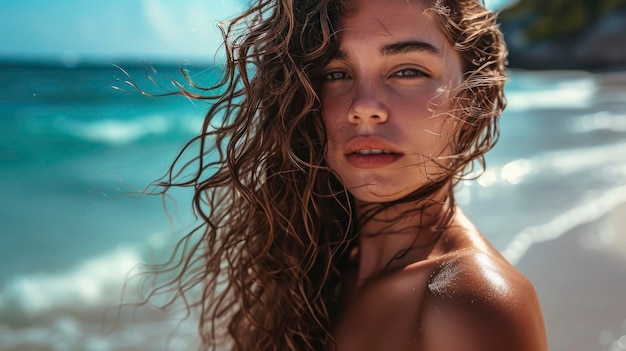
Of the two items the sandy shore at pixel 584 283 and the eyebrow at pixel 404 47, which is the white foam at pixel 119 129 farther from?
the eyebrow at pixel 404 47

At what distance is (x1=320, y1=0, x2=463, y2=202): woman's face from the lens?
1832 millimetres

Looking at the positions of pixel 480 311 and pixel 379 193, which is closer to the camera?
pixel 480 311

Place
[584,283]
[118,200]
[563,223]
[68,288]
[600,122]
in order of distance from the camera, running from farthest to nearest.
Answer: [600,122] → [118,200] → [563,223] → [68,288] → [584,283]

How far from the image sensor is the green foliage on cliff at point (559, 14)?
101 ft

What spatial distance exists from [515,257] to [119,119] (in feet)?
28.4

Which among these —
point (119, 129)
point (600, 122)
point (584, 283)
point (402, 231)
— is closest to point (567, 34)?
point (600, 122)

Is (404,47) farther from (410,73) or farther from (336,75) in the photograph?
(336,75)

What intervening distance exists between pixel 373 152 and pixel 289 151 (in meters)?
0.28

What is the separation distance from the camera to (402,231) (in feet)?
6.72

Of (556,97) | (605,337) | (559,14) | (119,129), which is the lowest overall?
(605,337)

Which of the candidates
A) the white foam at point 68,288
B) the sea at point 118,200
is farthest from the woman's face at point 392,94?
the white foam at point 68,288

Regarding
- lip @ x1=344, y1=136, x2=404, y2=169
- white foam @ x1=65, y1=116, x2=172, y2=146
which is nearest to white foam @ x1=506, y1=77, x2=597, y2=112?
white foam @ x1=65, y1=116, x2=172, y2=146

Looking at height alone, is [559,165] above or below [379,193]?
above

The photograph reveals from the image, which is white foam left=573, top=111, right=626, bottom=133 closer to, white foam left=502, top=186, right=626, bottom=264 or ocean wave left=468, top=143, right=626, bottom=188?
ocean wave left=468, top=143, right=626, bottom=188
